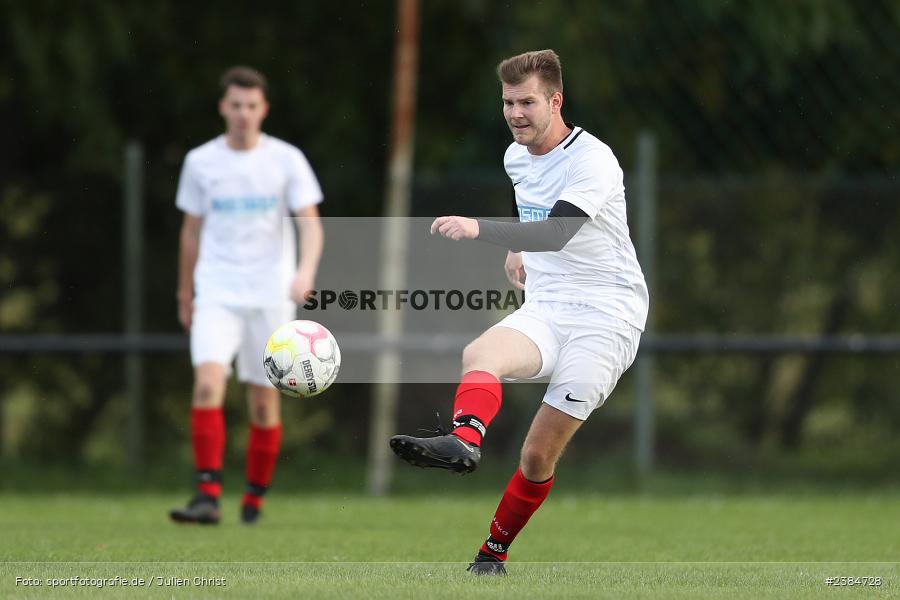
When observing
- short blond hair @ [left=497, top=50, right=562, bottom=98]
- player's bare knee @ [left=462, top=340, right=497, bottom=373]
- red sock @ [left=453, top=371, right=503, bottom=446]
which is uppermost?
short blond hair @ [left=497, top=50, right=562, bottom=98]

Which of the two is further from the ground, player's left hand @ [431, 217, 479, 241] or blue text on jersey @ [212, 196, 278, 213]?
player's left hand @ [431, 217, 479, 241]

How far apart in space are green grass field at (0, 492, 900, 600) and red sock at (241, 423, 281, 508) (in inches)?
7.6

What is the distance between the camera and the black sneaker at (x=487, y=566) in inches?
236

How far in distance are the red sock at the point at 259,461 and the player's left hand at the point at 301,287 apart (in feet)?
2.97

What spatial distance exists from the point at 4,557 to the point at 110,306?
17.8ft

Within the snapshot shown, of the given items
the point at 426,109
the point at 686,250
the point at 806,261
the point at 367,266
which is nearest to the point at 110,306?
the point at 367,266

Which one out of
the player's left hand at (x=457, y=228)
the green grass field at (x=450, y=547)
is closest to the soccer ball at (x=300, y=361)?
the green grass field at (x=450, y=547)

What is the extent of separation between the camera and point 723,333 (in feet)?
38.3

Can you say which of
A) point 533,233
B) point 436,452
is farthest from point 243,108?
point 436,452

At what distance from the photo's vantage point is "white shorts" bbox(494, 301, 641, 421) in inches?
235

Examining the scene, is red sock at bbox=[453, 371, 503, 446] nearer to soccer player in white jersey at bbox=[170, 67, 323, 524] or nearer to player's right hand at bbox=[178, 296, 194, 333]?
soccer player in white jersey at bbox=[170, 67, 323, 524]

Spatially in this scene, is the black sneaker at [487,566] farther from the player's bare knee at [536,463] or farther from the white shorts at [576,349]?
the white shorts at [576,349]

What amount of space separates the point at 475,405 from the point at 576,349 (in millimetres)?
620

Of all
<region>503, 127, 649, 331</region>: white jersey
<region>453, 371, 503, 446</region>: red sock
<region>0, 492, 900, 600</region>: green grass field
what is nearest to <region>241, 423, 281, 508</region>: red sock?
<region>0, 492, 900, 600</region>: green grass field
